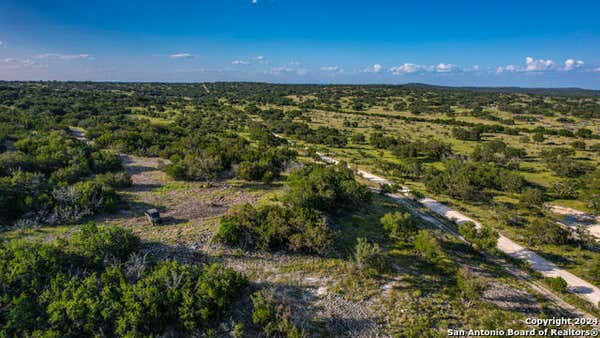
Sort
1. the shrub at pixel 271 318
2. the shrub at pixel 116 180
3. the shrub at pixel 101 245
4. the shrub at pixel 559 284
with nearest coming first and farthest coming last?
the shrub at pixel 271 318, the shrub at pixel 101 245, the shrub at pixel 559 284, the shrub at pixel 116 180

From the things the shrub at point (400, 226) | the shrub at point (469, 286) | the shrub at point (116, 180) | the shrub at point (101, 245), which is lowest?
the shrub at point (469, 286)

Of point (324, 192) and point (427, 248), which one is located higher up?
point (324, 192)

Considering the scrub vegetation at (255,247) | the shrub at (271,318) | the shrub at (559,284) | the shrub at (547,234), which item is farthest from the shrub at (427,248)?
the shrub at (547,234)

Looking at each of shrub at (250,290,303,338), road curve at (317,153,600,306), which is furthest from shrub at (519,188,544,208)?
shrub at (250,290,303,338)

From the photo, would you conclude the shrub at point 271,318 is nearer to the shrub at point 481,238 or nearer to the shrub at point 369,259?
the shrub at point 369,259

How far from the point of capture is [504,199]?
87.6ft

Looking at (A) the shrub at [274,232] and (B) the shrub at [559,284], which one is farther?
(A) the shrub at [274,232]

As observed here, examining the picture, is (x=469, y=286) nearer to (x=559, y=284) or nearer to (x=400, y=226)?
(x=400, y=226)

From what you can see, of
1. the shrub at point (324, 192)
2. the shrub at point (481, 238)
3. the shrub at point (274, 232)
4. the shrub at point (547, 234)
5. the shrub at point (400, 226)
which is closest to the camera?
the shrub at point (274, 232)

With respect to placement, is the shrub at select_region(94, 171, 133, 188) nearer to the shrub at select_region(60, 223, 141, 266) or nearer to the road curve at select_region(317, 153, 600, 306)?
the shrub at select_region(60, 223, 141, 266)

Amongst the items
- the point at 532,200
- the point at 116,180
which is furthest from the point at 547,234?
the point at 116,180

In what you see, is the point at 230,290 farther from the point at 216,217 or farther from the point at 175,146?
the point at 175,146

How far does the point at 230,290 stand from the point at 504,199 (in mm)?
27253

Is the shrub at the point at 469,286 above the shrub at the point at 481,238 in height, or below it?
below
